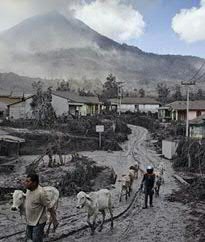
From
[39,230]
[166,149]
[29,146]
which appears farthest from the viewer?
[29,146]

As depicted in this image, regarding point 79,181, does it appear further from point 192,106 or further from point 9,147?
point 192,106

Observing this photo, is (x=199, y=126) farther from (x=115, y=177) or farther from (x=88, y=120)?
(x=115, y=177)

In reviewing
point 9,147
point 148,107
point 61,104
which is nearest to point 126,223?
point 9,147

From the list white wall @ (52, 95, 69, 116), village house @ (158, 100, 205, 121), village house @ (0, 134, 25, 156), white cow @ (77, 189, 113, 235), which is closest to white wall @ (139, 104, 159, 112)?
village house @ (158, 100, 205, 121)

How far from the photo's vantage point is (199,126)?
4822 centimetres

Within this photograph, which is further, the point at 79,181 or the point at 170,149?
the point at 170,149

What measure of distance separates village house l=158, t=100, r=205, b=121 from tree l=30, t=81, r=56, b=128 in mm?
24531

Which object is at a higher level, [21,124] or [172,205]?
[21,124]

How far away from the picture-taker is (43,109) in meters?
62.9

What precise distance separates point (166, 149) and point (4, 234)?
30908 millimetres

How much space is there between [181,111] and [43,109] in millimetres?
29429

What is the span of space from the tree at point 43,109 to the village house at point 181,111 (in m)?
24.5

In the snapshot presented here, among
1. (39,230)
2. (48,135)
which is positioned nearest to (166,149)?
(48,135)

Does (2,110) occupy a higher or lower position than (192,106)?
lower
